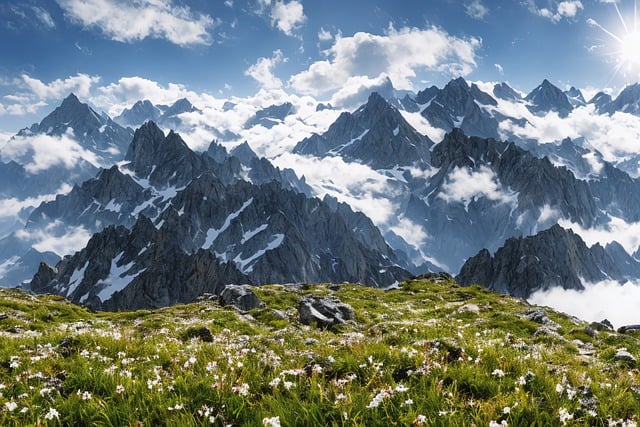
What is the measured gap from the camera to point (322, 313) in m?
33.6

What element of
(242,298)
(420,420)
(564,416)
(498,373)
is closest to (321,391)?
(420,420)

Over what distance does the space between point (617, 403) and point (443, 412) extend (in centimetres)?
322

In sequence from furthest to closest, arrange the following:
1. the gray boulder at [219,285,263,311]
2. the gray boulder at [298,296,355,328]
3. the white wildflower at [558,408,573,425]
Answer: the gray boulder at [219,285,263,311] < the gray boulder at [298,296,355,328] < the white wildflower at [558,408,573,425]

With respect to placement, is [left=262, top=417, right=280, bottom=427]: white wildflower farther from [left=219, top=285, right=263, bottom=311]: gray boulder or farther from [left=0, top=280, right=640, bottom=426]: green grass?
[left=219, top=285, right=263, bottom=311]: gray boulder

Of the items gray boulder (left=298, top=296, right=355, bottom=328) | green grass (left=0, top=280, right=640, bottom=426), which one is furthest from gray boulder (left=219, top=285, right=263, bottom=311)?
green grass (left=0, top=280, right=640, bottom=426)

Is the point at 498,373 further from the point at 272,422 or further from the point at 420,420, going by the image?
the point at 272,422

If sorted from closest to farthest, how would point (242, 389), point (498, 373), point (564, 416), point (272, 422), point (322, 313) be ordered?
point (272, 422) → point (564, 416) → point (242, 389) → point (498, 373) → point (322, 313)

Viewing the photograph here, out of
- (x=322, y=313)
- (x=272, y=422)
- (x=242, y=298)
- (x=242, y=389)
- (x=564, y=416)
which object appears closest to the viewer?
(x=272, y=422)

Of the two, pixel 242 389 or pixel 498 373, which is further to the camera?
pixel 498 373

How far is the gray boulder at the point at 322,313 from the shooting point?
3141 cm

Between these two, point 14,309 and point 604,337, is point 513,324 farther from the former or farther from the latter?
point 14,309

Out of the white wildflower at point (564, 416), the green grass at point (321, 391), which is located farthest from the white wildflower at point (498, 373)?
the white wildflower at point (564, 416)

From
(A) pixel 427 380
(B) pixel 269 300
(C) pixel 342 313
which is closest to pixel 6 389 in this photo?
(A) pixel 427 380

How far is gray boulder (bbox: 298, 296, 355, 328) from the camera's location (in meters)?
Result: 31.4
